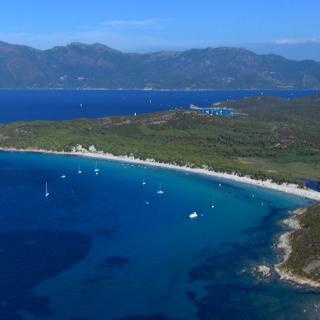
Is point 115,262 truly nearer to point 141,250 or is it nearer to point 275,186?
point 141,250

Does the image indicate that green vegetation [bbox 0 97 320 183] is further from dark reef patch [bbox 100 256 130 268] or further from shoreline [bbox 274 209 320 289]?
dark reef patch [bbox 100 256 130 268]

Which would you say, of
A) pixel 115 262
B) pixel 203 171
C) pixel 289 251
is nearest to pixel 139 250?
pixel 115 262

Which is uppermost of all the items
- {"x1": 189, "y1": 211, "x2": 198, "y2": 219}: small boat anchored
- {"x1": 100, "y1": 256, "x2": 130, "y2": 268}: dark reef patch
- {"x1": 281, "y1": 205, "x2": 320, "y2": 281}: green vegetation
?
{"x1": 281, "y1": 205, "x2": 320, "y2": 281}: green vegetation

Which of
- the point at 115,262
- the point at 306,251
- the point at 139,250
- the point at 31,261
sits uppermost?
the point at 306,251

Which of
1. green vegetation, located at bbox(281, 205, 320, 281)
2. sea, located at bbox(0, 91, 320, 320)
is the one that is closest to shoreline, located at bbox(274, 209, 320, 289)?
green vegetation, located at bbox(281, 205, 320, 281)

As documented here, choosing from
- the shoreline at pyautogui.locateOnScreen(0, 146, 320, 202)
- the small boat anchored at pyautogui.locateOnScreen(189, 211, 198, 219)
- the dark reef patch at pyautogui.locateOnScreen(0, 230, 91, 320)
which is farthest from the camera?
the shoreline at pyautogui.locateOnScreen(0, 146, 320, 202)

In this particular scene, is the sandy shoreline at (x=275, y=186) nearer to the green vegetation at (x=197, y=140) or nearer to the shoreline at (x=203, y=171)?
the shoreline at (x=203, y=171)

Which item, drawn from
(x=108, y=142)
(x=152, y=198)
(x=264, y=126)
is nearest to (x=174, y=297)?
(x=152, y=198)
